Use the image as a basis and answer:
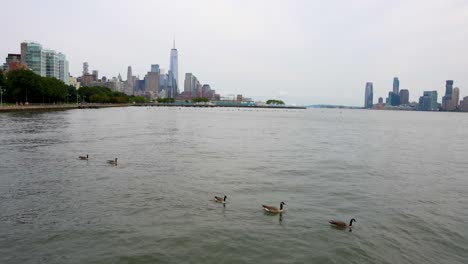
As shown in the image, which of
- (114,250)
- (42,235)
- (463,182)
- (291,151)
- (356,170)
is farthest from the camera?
(291,151)

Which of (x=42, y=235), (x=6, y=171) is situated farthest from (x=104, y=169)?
(x=42, y=235)

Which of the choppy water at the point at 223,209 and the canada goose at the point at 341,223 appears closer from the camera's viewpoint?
the choppy water at the point at 223,209


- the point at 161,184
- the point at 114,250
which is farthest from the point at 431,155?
the point at 114,250

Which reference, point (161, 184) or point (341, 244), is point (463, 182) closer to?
point (341, 244)

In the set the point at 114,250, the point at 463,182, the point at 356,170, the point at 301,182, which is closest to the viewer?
the point at 114,250

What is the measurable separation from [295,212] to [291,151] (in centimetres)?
2519

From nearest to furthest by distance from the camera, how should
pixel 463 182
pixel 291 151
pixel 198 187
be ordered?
pixel 198 187 → pixel 463 182 → pixel 291 151

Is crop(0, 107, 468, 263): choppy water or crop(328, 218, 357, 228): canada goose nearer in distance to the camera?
crop(0, 107, 468, 263): choppy water

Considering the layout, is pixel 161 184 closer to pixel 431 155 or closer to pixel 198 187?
pixel 198 187

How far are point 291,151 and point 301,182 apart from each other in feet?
57.7

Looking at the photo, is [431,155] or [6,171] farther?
[431,155]

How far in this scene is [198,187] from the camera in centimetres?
2545

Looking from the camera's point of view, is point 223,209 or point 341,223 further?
point 223,209

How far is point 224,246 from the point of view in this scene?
632 inches
